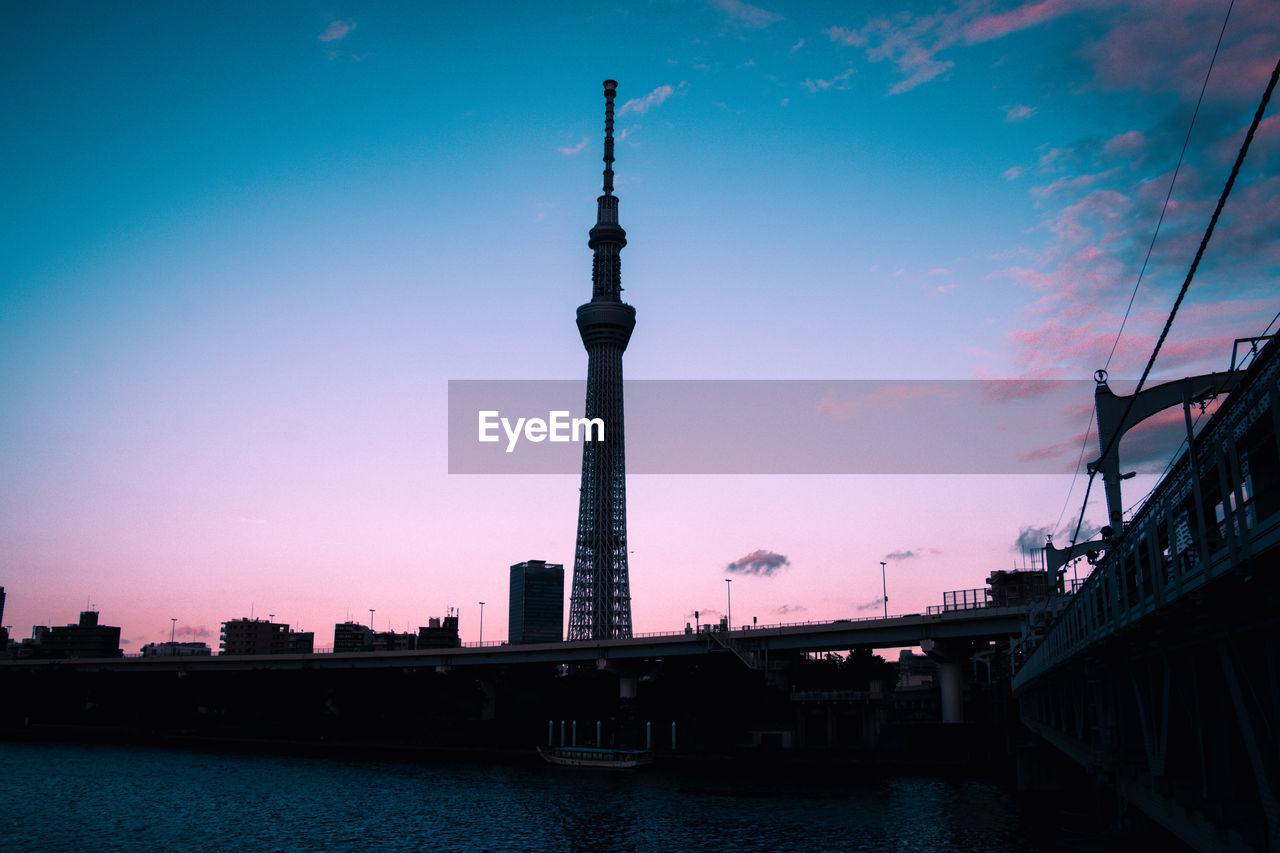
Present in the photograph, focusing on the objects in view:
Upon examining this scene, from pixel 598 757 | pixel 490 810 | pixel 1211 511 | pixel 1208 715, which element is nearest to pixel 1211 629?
pixel 1208 715

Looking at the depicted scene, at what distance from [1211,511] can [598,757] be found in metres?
92.7

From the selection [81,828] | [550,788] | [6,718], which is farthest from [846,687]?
[6,718]

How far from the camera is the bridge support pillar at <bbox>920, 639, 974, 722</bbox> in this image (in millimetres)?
103000

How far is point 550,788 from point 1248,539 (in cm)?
7971

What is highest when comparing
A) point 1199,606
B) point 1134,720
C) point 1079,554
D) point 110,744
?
point 1079,554

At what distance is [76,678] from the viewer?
17900 cm

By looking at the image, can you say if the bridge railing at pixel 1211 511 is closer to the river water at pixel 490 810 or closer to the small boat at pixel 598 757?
the river water at pixel 490 810

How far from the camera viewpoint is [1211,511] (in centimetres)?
2081

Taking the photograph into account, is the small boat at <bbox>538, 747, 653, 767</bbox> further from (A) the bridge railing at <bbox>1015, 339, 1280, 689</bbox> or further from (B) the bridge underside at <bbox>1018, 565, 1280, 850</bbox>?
(A) the bridge railing at <bbox>1015, 339, 1280, 689</bbox>

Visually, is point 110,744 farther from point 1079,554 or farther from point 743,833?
point 1079,554

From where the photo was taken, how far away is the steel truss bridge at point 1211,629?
14836 millimetres

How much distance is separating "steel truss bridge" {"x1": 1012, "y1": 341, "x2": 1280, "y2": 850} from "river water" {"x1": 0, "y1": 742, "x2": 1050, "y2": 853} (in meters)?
33.8

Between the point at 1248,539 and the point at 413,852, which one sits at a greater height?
the point at 1248,539

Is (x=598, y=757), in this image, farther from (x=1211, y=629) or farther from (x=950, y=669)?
(x=1211, y=629)
